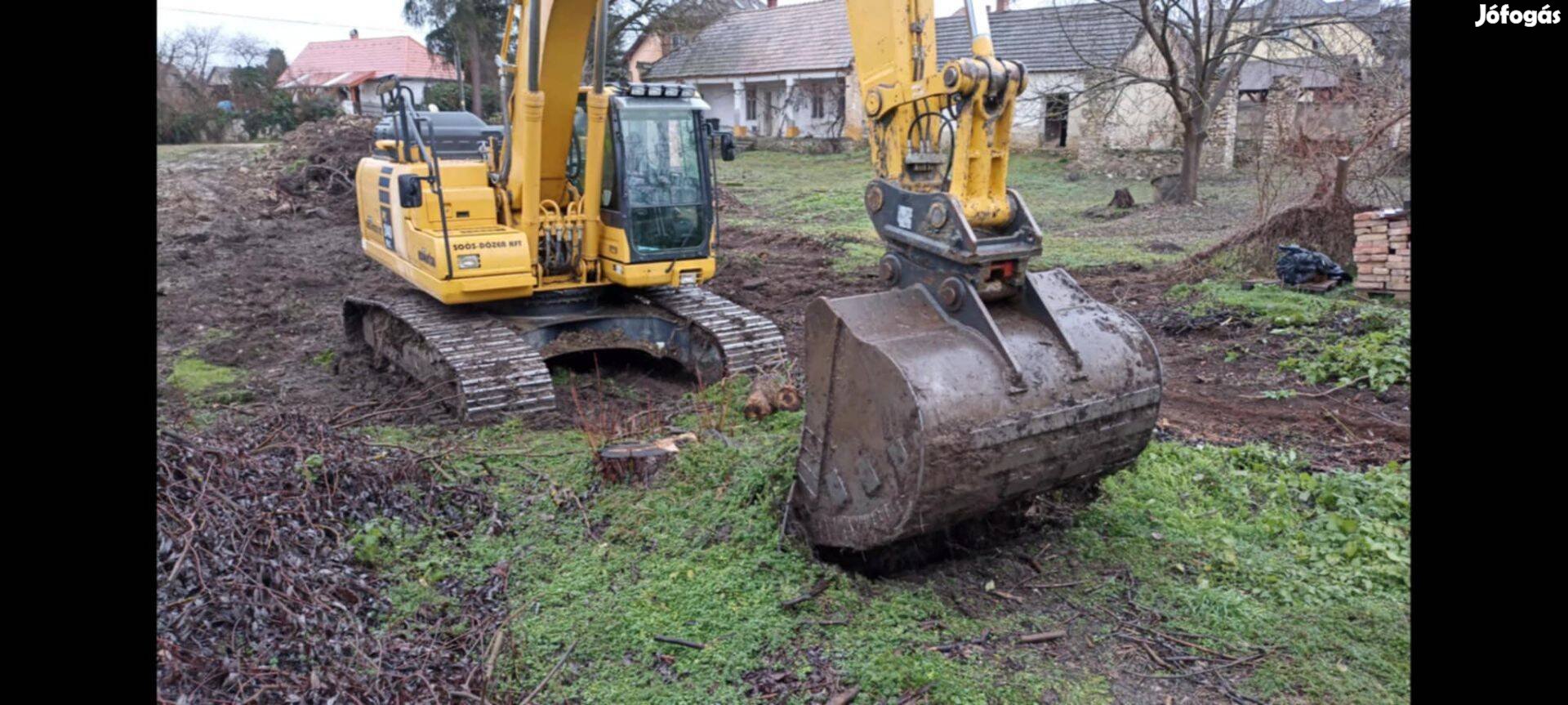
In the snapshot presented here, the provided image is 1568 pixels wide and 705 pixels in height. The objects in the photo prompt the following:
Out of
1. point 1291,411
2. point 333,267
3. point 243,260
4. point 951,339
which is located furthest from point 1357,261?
point 243,260

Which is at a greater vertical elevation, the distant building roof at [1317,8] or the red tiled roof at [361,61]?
the red tiled roof at [361,61]

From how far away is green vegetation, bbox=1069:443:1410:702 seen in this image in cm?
354

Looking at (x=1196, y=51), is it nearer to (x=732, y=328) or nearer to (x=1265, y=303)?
(x=1265, y=303)

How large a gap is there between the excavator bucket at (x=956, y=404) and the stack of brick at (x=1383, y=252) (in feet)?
21.2

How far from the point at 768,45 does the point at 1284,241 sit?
73.0 feet

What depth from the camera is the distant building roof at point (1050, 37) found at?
22109 mm

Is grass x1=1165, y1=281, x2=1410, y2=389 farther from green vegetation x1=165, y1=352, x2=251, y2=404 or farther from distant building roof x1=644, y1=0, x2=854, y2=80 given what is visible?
distant building roof x1=644, y1=0, x2=854, y2=80

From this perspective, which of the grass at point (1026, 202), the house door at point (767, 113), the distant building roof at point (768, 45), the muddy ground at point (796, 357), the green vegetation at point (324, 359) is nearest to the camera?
the muddy ground at point (796, 357)

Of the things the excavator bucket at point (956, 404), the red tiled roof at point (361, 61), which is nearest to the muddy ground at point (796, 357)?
the excavator bucket at point (956, 404)

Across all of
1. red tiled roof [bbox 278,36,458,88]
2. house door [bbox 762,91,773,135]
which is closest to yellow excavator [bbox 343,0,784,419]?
house door [bbox 762,91,773,135]

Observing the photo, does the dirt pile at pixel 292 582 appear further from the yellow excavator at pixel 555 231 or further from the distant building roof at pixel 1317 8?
the distant building roof at pixel 1317 8

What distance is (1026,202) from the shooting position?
14.6 meters

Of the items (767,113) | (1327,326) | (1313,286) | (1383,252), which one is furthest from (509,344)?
(767,113)

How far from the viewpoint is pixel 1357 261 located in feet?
30.9
